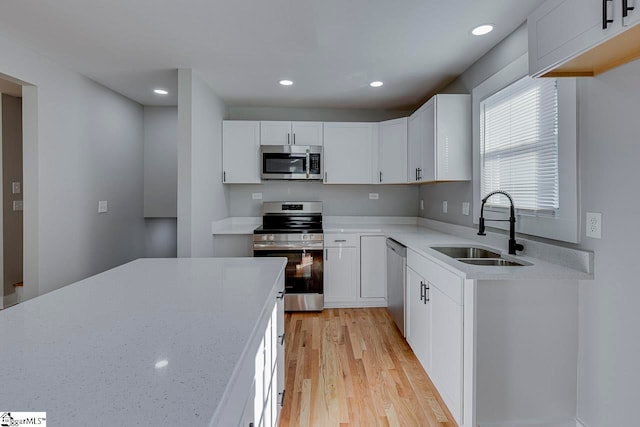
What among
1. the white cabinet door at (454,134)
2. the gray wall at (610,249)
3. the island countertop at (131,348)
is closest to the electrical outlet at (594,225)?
the gray wall at (610,249)

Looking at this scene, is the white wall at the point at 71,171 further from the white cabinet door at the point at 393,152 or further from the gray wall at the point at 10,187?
the white cabinet door at the point at 393,152

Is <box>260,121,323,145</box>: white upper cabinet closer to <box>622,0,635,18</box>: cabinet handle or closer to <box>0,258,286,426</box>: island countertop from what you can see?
<box>0,258,286,426</box>: island countertop

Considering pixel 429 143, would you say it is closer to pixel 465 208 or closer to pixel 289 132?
pixel 465 208

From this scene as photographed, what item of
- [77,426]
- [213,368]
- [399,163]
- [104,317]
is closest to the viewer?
[77,426]

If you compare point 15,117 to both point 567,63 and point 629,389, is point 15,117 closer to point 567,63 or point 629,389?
point 567,63

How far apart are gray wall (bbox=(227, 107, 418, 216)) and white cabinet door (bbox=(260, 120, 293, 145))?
39cm

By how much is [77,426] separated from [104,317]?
533mm

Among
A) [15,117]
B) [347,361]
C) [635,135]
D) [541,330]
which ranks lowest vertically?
[347,361]

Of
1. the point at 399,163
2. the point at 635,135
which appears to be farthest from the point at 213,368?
the point at 399,163

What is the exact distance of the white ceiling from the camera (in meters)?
1.97

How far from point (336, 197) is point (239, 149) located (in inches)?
54.5

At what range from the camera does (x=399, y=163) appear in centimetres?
372

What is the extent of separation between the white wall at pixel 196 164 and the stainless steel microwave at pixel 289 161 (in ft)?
1.94

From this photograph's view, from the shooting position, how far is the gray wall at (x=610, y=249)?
4.56 ft
